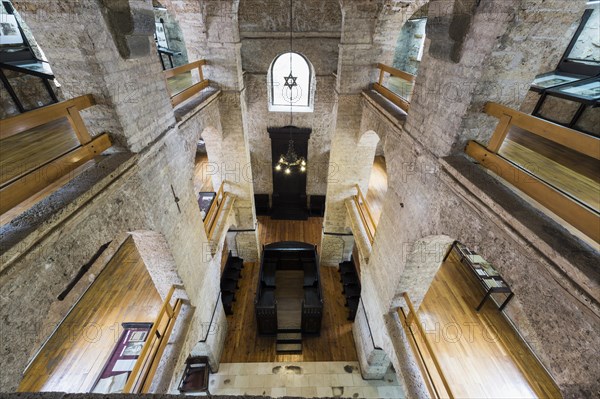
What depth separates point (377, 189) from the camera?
989cm

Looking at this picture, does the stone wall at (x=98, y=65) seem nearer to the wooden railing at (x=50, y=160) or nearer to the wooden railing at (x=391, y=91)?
the wooden railing at (x=50, y=160)

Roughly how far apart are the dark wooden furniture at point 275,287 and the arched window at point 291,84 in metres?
4.70

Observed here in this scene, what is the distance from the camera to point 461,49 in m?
2.85

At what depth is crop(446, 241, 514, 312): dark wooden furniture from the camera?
6.43 m

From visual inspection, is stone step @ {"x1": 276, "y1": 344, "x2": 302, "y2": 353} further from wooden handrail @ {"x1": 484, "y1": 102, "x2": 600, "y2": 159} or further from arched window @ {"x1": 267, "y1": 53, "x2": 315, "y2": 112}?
arched window @ {"x1": 267, "y1": 53, "x2": 315, "y2": 112}

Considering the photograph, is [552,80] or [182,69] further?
[552,80]

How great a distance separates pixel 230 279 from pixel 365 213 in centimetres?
439

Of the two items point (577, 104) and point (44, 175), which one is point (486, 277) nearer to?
point (577, 104)

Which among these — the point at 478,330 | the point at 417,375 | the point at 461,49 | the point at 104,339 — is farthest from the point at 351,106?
the point at 104,339

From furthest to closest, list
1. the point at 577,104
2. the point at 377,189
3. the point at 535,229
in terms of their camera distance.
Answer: the point at 377,189
the point at 577,104
the point at 535,229

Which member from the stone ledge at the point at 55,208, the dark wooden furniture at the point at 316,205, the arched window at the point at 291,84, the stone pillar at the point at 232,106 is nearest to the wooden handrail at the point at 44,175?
the stone ledge at the point at 55,208

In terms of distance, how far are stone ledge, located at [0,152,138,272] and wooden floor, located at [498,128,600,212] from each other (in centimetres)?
444

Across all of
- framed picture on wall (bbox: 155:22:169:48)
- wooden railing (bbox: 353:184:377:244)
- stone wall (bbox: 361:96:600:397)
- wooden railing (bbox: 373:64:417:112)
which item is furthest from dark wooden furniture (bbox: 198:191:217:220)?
framed picture on wall (bbox: 155:22:169:48)

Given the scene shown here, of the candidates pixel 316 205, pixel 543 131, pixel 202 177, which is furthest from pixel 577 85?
pixel 202 177
